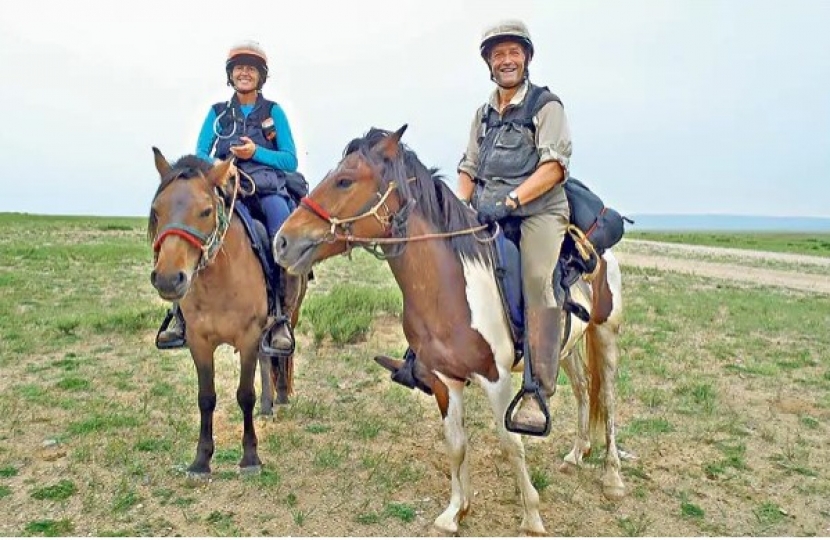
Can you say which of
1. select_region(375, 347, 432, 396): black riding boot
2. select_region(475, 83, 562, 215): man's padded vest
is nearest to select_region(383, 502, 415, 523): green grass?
select_region(375, 347, 432, 396): black riding boot

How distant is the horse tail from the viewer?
484 centimetres

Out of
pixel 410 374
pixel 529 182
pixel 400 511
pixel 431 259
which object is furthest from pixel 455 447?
pixel 529 182

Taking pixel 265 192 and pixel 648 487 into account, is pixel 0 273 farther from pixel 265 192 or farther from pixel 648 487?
pixel 648 487

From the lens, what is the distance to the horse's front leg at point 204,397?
4.41 m

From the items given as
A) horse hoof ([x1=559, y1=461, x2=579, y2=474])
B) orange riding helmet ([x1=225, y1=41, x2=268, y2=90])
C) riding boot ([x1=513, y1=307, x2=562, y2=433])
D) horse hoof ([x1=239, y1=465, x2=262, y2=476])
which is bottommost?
horse hoof ([x1=559, y1=461, x2=579, y2=474])

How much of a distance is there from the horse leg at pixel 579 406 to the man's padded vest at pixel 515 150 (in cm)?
196

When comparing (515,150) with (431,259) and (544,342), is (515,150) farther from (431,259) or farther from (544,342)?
(544,342)

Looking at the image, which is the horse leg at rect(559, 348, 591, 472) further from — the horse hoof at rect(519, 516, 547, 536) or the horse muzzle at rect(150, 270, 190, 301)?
the horse muzzle at rect(150, 270, 190, 301)

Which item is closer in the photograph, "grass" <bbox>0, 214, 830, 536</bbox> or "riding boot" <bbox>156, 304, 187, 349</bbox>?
"grass" <bbox>0, 214, 830, 536</bbox>

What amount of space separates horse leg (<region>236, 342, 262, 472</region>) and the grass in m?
0.13

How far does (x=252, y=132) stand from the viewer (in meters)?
5.05

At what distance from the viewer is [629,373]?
7621 mm

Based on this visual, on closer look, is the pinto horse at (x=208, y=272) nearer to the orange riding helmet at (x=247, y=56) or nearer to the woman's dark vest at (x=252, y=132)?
the woman's dark vest at (x=252, y=132)

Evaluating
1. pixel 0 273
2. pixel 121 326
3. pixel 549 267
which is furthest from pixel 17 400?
pixel 0 273
